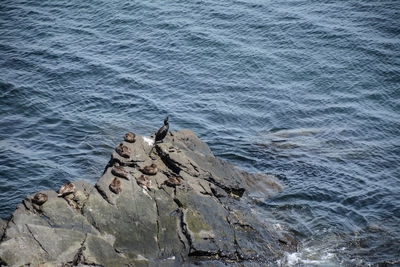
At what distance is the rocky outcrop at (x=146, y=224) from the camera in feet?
49.2

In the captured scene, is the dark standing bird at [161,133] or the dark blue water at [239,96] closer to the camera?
the dark standing bird at [161,133]

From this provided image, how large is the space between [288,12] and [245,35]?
7007 millimetres

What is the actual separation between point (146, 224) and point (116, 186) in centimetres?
188

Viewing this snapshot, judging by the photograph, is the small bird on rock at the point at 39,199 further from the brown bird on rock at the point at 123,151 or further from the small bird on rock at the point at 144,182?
the brown bird on rock at the point at 123,151

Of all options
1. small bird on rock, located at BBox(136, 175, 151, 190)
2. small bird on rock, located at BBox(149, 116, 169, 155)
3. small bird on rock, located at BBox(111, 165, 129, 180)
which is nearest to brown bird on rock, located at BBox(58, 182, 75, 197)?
small bird on rock, located at BBox(111, 165, 129, 180)

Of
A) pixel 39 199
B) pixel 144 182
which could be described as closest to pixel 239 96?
pixel 144 182

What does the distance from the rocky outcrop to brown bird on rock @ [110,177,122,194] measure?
16 centimetres

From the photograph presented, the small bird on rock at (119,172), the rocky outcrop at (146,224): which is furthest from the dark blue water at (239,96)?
the small bird on rock at (119,172)

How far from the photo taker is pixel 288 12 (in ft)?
154

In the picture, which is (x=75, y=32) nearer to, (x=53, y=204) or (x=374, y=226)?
(x=53, y=204)

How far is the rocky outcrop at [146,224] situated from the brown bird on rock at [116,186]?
0.16 m

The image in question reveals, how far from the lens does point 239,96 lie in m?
34.8

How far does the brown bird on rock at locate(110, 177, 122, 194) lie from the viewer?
55.8ft

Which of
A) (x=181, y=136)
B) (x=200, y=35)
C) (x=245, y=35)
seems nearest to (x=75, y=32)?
(x=200, y=35)
